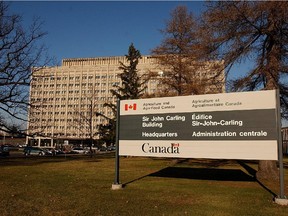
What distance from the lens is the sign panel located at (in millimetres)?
9866

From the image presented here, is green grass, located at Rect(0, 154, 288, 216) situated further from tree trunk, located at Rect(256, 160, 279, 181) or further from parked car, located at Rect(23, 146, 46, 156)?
parked car, located at Rect(23, 146, 46, 156)

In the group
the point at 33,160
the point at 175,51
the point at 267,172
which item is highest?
the point at 175,51

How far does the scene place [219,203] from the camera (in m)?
8.68

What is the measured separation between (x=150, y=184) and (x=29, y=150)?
1774 inches

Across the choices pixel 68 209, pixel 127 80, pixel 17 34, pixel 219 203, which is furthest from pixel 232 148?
pixel 127 80

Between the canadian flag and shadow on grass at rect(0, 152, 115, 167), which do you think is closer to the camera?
the canadian flag

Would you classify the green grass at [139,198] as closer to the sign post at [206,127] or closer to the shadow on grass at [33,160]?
the sign post at [206,127]

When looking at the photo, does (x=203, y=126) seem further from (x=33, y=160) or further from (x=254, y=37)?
(x=33, y=160)

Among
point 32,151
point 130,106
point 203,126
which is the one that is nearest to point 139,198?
point 203,126

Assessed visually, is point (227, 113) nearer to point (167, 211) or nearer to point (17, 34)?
point (167, 211)

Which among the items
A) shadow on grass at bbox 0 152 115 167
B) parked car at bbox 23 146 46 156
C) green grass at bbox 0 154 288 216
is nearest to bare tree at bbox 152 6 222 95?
shadow on grass at bbox 0 152 115 167

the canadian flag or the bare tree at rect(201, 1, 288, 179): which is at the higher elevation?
the bare tree at rect(201, 1, 288, 179)

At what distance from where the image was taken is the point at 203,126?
1085cm

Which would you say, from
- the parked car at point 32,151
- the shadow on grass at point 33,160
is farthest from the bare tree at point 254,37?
the parked car at point 32,151
